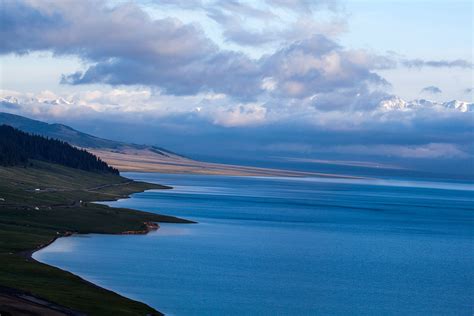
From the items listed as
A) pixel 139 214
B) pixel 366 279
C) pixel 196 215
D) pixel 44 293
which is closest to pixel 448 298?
pixel 366 279

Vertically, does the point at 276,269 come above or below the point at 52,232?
above

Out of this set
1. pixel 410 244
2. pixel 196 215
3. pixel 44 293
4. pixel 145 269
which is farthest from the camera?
pixel 196 215

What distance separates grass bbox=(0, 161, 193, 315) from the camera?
3034 inches

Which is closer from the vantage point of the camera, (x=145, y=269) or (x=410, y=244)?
(x=145, y=269)

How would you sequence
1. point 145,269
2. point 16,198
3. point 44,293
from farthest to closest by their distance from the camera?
point 16,198 → point 145,269 → point 44,293

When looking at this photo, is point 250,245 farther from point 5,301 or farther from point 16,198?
point 5,301

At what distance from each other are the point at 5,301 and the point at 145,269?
33025mm

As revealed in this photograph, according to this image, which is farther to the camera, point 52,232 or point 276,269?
point 52,232

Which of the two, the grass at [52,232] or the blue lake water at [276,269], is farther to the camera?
the blue lake water at [276,269]

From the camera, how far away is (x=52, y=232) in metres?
132

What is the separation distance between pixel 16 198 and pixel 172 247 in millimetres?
51496

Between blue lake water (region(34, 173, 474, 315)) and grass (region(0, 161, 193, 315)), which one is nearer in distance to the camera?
grass (region(0, 161, 193, 315))

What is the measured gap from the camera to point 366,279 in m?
103

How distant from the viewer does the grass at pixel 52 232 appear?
253ft
